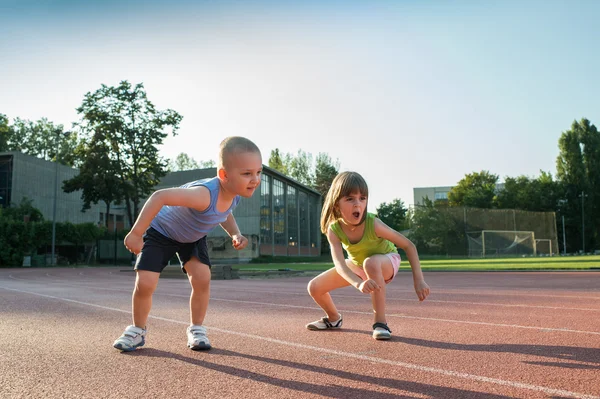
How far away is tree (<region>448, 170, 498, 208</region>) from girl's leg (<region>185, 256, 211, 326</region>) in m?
66.8

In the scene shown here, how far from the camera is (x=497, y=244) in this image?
1679 inches

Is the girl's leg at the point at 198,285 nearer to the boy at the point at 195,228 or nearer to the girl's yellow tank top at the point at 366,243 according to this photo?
the boy at the point at 195,228

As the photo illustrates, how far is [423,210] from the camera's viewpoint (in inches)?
1726

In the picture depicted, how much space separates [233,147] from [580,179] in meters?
70.4

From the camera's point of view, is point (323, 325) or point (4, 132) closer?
point (323, 325)

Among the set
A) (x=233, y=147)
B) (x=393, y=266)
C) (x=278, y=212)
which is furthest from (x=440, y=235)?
(x=233, y=147)

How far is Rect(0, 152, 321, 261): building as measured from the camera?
156 ft

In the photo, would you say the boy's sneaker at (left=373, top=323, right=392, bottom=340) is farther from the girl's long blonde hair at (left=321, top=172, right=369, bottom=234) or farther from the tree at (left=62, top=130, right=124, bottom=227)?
the tree at (left=62, top=130, right=124, bottom=227)

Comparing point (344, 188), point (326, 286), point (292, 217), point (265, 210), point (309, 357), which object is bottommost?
point (309, 357)

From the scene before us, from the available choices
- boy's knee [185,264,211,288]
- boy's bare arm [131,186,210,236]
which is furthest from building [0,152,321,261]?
boy's bare arm [131,186,210,236]

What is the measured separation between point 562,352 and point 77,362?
3352 mm

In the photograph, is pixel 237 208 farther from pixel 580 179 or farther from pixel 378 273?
pixel 378 273

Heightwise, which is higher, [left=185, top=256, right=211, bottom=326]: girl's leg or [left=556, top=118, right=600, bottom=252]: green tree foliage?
[left=556, top=118, right=600, bottom=252]: green tree foliage

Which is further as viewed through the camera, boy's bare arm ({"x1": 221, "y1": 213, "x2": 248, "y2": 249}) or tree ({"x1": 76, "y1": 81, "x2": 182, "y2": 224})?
tree ({"x1": 76, "y1": 81, "x2": 182, "y2": 224})
